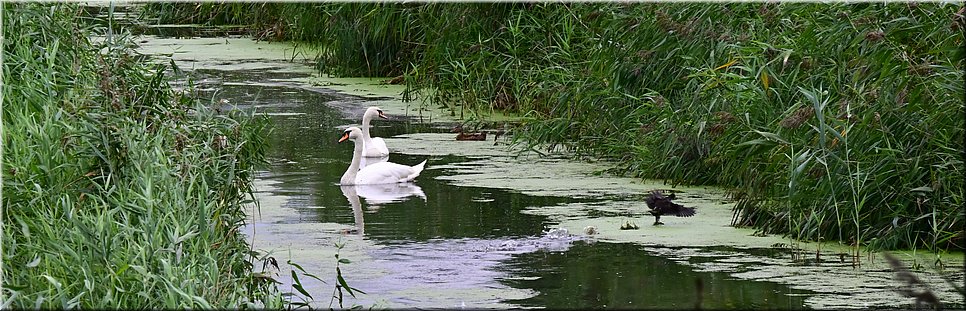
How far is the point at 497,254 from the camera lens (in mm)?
6379

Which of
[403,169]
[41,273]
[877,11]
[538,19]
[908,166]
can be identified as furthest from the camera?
[538,19]

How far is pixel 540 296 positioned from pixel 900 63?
1.80m

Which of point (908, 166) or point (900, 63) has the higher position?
point (900, 63)

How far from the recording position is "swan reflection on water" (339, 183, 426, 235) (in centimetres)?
790

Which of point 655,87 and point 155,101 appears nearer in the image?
point 155,101

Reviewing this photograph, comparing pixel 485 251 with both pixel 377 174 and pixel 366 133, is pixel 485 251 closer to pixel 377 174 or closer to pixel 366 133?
pixel 377 174

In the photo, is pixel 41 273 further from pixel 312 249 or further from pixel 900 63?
pixel 900 63

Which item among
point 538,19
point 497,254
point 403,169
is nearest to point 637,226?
point 497,254

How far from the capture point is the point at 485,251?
6.42m

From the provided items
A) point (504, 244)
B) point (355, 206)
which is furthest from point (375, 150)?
point (504, 244)

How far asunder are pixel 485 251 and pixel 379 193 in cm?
184

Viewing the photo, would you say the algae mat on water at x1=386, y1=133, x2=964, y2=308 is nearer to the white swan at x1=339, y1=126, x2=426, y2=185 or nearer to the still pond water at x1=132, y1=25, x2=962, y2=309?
the still pond water at x1=132, y1=25, x2=962, y2=309

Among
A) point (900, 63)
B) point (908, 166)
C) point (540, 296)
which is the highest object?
point (900, 63)

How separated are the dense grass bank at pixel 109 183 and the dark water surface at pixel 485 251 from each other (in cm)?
54
